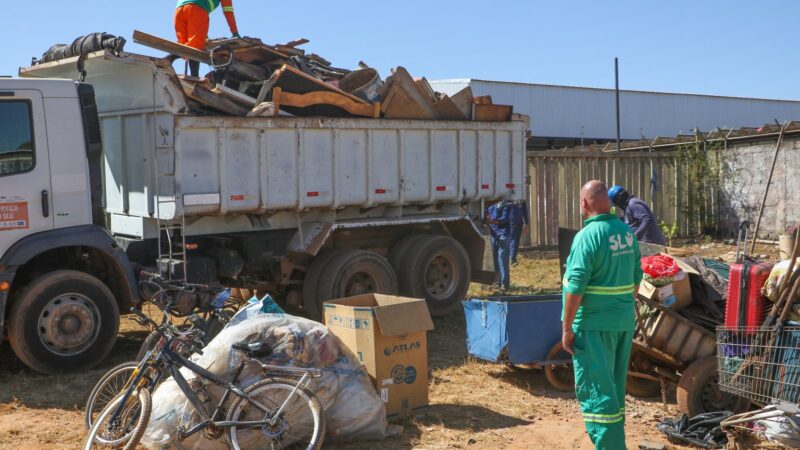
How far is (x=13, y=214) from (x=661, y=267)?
5.40 meters

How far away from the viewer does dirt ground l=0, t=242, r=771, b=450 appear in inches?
226

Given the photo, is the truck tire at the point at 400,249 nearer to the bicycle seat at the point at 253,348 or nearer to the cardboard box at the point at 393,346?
the cardboard box at the point at 393,346

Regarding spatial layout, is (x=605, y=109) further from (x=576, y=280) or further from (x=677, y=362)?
(x=576, y=280)

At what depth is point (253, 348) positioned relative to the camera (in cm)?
530

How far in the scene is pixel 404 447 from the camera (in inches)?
219

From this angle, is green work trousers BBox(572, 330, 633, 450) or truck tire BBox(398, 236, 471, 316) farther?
truck tire BBox(398, 236, 471, 316)

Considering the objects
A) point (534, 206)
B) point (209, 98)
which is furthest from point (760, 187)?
point (209, 98)

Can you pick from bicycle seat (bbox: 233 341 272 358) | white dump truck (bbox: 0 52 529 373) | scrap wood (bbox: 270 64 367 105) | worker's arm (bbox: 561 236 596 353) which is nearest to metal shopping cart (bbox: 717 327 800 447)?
worker's arm (bbox: 561 236 596 353)

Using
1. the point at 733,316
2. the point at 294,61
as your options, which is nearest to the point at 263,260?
the point at 294,61

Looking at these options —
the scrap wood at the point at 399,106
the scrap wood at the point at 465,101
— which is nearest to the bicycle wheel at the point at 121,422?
the scrap wood at the point at 399,106

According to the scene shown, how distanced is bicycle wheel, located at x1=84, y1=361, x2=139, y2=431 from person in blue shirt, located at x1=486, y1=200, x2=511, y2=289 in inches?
273

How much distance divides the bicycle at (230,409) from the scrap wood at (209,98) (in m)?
3.38

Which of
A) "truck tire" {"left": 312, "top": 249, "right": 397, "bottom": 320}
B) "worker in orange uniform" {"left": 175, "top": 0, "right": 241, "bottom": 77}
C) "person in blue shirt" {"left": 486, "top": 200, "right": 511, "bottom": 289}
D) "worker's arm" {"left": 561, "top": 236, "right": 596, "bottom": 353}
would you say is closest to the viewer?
"worker's arm" {"left": 561, "top": 236, "right": 596, "bottom": 353}

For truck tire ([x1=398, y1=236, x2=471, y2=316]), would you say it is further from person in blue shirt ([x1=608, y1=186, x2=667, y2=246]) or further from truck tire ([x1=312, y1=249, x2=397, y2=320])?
person in blue shirt ([x1=608, y1=186, x2=667, y2=246])
